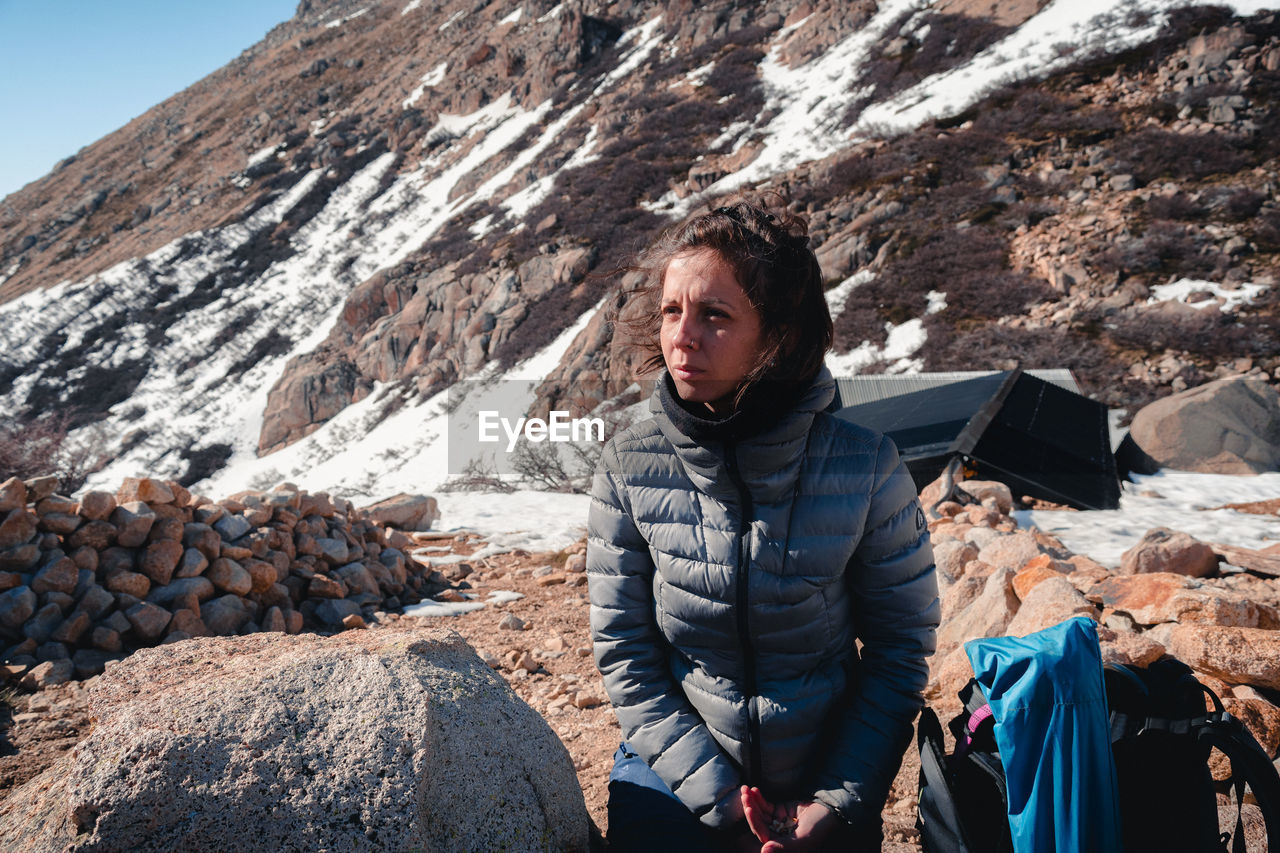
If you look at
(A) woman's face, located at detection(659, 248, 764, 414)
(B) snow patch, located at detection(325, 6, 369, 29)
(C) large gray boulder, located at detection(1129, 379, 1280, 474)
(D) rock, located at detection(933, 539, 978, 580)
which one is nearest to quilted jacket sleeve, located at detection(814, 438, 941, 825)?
(A) woman's face, located at detection(659, 248, 764, 414)

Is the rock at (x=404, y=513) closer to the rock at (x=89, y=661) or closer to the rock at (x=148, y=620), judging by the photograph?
the rock at (x=148, y=620)

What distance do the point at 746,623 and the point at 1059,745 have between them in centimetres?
62

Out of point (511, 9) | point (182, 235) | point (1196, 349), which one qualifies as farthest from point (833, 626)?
point (511, 9)

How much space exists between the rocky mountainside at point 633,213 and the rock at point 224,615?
11.7 feet

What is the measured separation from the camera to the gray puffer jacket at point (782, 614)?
150cm

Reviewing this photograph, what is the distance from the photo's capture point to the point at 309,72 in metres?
49.7

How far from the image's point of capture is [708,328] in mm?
1493

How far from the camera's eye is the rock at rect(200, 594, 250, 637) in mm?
4312

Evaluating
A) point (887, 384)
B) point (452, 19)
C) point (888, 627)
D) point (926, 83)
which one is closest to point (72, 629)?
point (888, 627)

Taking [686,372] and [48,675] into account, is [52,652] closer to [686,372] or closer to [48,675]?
[48,675]

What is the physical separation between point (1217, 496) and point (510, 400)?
14071 mm

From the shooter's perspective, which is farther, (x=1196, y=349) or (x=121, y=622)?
(x=1196, y=349)

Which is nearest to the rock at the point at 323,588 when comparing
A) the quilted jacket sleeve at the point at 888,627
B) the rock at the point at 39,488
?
the rock at the point at 39,488

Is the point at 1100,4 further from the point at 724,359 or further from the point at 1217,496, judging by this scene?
the point at 724,359
